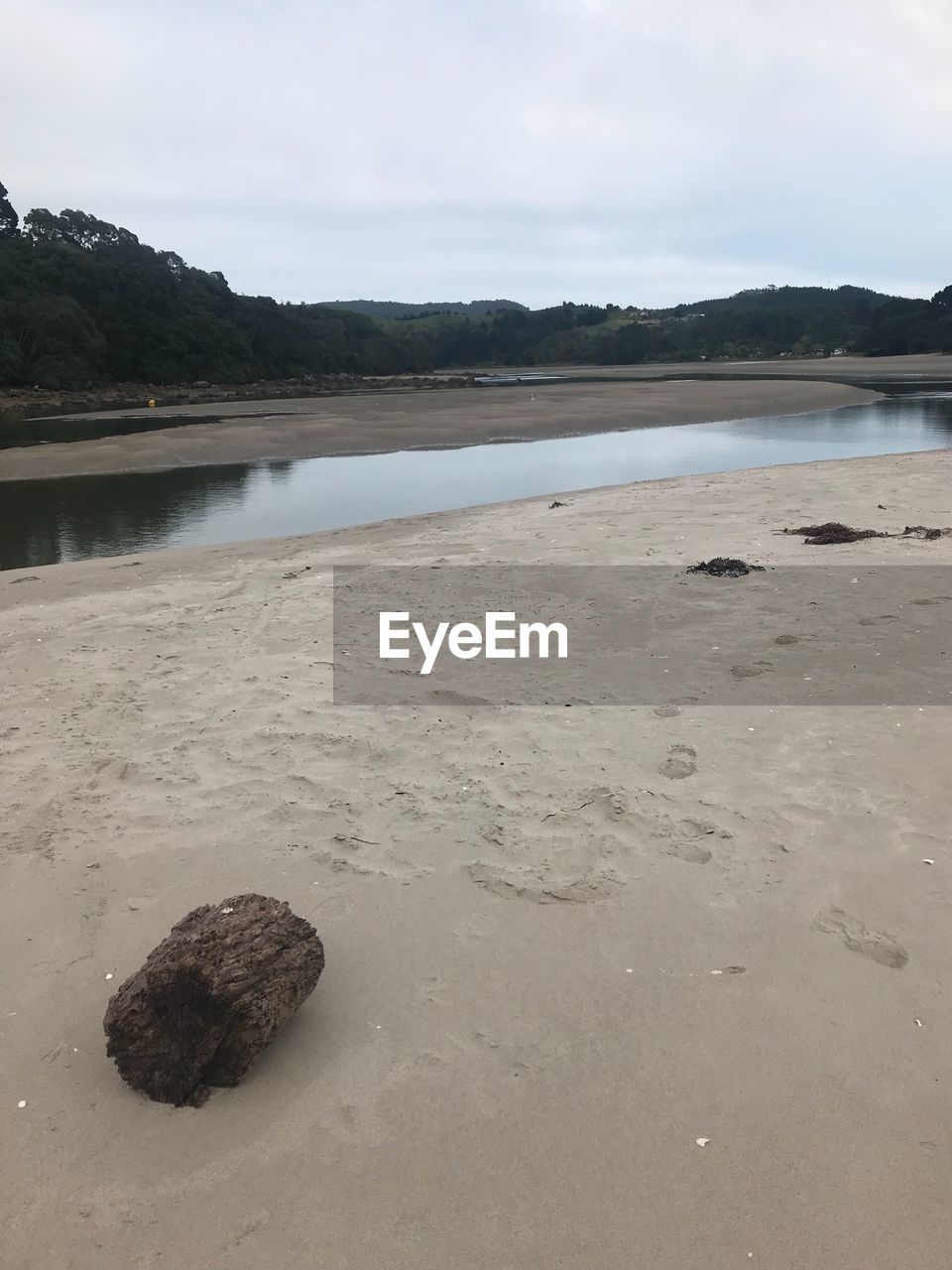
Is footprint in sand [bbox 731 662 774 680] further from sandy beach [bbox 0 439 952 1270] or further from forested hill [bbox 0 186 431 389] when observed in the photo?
forested hill [bbox 0 186 431 389]

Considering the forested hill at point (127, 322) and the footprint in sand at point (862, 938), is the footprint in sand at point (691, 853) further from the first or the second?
the forested hill at point (127, 322)

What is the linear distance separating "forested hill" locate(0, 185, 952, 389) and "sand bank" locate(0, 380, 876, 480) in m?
16.2

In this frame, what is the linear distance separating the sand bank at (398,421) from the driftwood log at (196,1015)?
2103cm

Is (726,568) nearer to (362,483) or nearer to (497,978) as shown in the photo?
(497,978)

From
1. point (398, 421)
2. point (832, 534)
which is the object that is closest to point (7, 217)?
point (398, 421)

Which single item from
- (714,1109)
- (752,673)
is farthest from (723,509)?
(714,1109)

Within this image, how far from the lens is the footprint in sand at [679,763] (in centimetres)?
421

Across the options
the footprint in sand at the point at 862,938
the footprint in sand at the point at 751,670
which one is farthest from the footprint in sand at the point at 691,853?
the footprint in sand at the point at 751,670

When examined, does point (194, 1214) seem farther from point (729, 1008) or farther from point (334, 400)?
point (334, 400)

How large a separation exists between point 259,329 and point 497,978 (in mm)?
83313

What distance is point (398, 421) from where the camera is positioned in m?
32.9

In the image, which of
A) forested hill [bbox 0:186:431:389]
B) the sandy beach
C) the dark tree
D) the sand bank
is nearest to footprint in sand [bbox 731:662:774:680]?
the sandy beach

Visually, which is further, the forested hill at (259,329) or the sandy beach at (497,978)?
the forested hill at (259,329)

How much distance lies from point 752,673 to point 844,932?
8.40 feet
